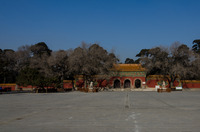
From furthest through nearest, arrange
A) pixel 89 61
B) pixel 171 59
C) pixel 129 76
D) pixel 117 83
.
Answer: pixel 117 83 → pixel 129 76 → pixel 171 59 → pixel 89 61

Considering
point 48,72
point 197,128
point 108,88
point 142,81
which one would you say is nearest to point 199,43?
point 142,81

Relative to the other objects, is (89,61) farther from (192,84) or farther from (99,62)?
(192,84)

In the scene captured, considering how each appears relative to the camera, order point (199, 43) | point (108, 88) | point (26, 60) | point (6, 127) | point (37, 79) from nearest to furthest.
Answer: point (6, 127) < point (37, 79) < point (108, 88) < point (26, 60) < point (199, 43)

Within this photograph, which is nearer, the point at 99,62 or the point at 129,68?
the point at 99,62

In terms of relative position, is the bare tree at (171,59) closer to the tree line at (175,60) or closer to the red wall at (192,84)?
the tree line at (175,60)

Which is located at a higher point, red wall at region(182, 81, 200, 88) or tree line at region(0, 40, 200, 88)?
tree line at region(0, 40, 200, 88)

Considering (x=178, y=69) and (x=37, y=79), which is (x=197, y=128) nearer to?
(x=37, y=79)

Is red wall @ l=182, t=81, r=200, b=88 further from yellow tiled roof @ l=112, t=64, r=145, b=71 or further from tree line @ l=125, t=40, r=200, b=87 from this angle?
yellow tiled roof @ l=112, t=64, r=145, b=71

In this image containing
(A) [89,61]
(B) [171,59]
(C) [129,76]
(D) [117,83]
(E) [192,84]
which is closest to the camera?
(A) [89,61]

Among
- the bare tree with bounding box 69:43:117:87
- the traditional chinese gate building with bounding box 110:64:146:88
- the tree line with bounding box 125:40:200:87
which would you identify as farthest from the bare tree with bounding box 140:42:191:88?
the bare tree with bounding box 69:43:117:87

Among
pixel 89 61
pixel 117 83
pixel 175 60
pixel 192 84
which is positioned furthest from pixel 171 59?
pixel 89 61

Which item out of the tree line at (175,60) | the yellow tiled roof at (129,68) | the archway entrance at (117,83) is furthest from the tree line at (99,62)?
the archway entrance at (117,83)

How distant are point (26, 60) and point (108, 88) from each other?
2259 centimetres

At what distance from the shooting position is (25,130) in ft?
17.7
